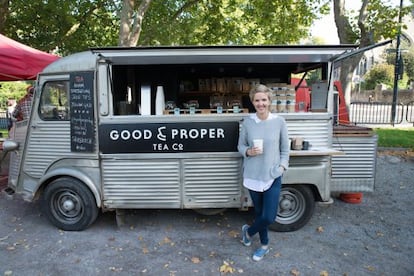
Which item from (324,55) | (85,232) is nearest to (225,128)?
(324,55)

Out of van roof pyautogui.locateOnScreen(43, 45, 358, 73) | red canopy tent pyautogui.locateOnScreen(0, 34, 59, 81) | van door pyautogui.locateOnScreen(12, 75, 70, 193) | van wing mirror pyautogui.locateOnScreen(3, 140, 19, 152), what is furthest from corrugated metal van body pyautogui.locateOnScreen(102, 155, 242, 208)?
red canopy tent pyautogui.locateOnScreen(0, 34, 59, 81)

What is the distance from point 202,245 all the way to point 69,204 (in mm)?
1808

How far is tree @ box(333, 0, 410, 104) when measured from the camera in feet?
34.3

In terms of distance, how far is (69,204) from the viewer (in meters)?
4.62

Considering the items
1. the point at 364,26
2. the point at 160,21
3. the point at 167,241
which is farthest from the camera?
the point at 160,21

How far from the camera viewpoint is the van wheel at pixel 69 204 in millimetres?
4555

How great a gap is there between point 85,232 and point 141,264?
3.92 ft

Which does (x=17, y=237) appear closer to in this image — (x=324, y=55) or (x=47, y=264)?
(x=47, y=264)

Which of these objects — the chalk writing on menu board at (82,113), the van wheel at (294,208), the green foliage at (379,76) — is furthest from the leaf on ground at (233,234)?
the green foliage at (379,76)

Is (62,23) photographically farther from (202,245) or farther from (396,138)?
(396,138)

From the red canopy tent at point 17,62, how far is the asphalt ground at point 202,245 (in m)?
2.58

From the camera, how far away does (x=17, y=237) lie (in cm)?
455

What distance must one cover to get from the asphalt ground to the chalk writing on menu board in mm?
1186

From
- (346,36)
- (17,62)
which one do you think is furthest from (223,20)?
(17,62)
